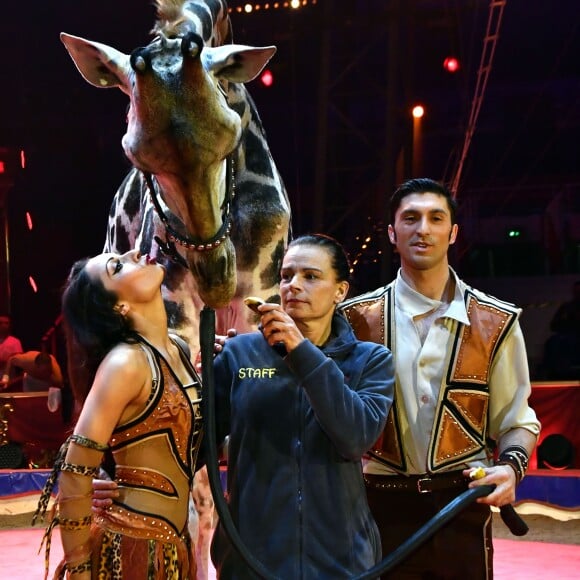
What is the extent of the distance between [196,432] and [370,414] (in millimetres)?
439

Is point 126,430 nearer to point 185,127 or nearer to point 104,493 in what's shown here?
point 104,493

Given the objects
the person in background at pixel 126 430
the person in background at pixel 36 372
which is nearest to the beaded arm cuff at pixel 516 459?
the person in background at pixel 126 430

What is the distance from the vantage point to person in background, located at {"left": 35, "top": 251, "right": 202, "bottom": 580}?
1804 mm

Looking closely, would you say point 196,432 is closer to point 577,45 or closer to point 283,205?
point 283,205

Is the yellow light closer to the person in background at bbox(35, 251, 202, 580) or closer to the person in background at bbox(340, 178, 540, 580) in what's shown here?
the person in background at bbox(340, 178, 540, 580)

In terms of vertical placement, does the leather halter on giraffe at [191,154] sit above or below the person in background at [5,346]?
above

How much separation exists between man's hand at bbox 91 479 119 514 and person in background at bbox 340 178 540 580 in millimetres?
747

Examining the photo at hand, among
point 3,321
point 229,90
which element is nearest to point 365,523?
point 229,90

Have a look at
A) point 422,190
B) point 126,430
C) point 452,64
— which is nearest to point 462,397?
point 422,190

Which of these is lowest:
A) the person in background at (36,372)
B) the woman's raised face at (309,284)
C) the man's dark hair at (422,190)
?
the person in background at (36,372)

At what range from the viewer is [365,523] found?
181cm

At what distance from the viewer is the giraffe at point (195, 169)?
220 centimetres

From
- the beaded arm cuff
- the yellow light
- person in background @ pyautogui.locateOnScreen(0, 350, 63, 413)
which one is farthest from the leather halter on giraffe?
the yellow light

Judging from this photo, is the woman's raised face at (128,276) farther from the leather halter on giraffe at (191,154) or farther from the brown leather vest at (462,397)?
the brown leather vest at (462,397)
